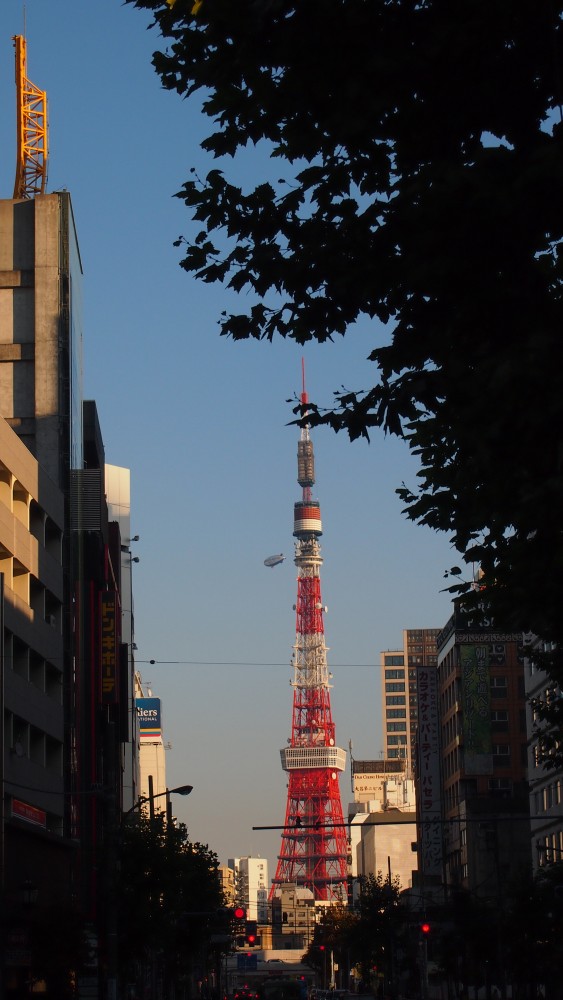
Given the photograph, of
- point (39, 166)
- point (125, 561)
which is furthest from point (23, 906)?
point (125, 561)

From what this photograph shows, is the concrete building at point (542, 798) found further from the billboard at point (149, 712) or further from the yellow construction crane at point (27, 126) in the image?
the billboard at point (149, 712)

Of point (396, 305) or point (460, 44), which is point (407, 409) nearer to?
point (396, 305)

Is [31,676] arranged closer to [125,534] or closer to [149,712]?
[125,534]

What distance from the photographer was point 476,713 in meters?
108

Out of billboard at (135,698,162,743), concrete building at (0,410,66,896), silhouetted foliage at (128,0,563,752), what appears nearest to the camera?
A: silhouetted foliage at (128,0,563,752)

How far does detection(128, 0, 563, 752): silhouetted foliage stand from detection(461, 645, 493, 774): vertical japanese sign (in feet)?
312

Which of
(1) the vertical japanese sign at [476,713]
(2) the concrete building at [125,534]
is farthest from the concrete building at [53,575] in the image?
(2) the concrete building at [125,534]

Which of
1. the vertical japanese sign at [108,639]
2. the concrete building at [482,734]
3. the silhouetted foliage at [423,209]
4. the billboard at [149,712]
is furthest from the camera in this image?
the billboard at [149,712]

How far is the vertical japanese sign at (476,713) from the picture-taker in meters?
108

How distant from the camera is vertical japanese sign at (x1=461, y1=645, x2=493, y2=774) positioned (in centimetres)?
10800

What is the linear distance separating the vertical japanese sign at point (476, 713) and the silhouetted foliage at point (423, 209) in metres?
95.2

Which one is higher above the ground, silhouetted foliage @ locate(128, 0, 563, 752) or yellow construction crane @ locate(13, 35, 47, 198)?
yellow construction crane @ locate(13, 35, 47, 198)

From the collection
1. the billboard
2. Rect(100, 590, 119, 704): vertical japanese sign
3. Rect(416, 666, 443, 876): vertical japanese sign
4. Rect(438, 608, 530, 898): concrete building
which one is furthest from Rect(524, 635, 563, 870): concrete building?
the billboard

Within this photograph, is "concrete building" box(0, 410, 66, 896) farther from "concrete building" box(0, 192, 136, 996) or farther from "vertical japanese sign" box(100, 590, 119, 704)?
"vertical japanese sign" box(100, 590, 119, 704)
